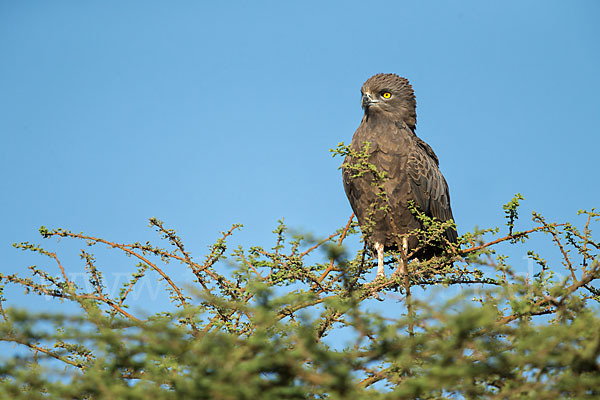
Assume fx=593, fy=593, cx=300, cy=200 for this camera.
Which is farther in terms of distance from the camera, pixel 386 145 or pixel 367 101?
pixel 367 101

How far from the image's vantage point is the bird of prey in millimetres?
8141

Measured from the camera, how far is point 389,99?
9188mm

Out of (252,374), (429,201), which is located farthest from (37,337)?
(429,201)

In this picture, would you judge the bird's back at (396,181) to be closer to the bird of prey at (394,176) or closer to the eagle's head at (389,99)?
the bird of prey at (394,176)

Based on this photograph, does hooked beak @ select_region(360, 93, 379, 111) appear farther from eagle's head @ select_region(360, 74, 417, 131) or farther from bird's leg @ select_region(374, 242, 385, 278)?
bird's leg @ select_region(374, 242, 385, 278)

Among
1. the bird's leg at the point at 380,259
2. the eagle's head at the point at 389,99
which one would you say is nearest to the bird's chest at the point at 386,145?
the eagle's head at the point at 389,99

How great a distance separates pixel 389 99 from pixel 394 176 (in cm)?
162

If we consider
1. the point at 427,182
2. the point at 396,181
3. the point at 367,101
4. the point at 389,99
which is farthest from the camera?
the point at 389,99

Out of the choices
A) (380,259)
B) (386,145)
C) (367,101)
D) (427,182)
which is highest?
(367,101)

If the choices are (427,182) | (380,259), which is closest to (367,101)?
(427,182)

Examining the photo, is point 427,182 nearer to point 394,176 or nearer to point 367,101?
point 394,176

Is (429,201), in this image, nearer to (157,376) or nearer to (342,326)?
(342,326)

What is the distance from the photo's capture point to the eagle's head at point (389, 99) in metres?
9.04

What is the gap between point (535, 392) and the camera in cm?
256
